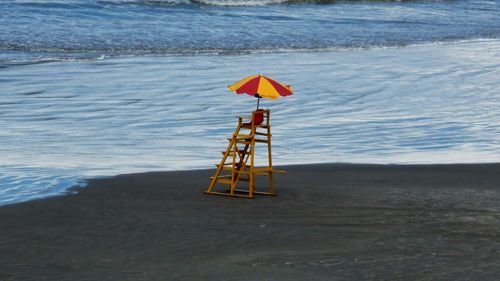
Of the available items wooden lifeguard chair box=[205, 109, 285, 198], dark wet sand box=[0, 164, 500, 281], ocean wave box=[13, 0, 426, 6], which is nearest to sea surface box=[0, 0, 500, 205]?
ocean wave box=[13, 0, 426, 6]

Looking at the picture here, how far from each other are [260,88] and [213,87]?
10053 millimetres

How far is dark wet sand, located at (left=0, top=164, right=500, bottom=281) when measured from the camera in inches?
352

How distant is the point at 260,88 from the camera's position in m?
12.3

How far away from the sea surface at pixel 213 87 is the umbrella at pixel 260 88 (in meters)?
1.88

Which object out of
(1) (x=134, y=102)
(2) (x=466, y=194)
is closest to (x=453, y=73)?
(1) (x=134, y=102)

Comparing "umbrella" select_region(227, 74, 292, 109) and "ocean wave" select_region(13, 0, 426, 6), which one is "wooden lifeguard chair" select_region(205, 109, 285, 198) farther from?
"ocean wave" select_region(13, 0, 426, 6)

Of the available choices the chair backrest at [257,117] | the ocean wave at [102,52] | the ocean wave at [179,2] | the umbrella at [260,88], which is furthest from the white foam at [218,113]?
the ocean wave at [179,2]

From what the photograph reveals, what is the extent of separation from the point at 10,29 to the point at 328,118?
1674cm

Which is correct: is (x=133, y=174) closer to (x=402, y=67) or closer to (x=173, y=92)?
(x=173, y=92)

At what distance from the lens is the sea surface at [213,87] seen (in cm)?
1502

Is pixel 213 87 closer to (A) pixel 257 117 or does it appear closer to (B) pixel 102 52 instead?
(B) pixel 102 52

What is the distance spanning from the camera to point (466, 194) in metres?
12.1

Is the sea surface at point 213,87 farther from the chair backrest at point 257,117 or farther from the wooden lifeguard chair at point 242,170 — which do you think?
the chair backrest at point 257,117

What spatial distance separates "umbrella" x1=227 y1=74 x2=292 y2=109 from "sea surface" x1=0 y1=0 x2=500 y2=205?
1.88 m
